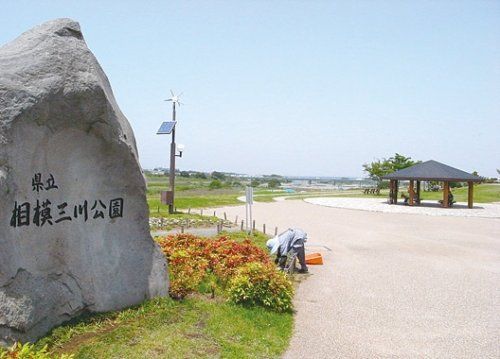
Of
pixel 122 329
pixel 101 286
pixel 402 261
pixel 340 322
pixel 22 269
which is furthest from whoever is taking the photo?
pixel 402 261

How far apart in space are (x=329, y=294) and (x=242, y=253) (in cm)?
264

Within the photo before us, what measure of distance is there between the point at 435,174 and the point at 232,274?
99.2ft

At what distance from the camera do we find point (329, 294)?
35.2 feet

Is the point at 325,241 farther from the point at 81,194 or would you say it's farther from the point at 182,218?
the point at 81,194

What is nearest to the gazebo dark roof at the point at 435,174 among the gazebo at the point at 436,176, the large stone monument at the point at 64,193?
the gazebo at the point at 436,176

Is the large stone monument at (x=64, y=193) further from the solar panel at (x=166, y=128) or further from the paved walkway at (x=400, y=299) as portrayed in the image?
the solar panel at (x=166, y=128)

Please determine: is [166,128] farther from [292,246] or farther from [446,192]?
[446,192]

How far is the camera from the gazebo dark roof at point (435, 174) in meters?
35.7

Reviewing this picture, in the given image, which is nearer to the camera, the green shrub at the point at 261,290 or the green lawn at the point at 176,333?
the green lawn at the point at 176,333

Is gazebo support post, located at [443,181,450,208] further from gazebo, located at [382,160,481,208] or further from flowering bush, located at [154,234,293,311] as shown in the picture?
flowering bush, located at [154,234,293,311]

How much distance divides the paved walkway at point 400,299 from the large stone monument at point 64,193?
10.9 ft

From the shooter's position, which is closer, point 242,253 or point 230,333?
point 230,333

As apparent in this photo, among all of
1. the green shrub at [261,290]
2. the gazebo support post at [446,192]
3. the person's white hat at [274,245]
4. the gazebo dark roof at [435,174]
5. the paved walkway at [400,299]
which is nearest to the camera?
the paved walkway at [400,299]

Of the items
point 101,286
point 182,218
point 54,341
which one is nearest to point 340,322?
point 101,286
